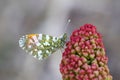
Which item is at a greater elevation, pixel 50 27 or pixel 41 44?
pixel 50 27

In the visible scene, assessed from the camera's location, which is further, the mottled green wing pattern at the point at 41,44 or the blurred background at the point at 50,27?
the blurred background at the point at 50,27

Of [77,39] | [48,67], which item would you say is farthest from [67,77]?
[48,67]

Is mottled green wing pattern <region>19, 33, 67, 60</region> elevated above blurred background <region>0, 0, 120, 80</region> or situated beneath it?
situated beneath

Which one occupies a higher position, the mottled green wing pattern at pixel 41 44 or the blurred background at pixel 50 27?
the blurred background at pixel 50 27

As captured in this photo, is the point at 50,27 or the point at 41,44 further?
the point at 50,27

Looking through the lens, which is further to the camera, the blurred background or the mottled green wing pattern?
the blurred background
